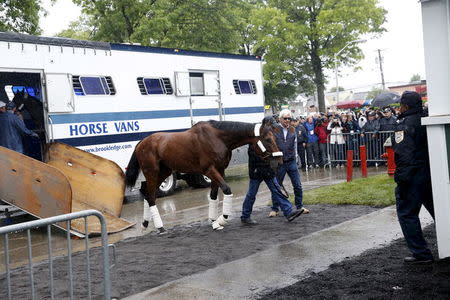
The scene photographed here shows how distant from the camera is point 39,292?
5578mm

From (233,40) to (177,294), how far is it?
22617 millimetres

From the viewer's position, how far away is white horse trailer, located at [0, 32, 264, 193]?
11.3 metres

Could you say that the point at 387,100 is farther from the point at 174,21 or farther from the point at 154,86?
the point at 154,86

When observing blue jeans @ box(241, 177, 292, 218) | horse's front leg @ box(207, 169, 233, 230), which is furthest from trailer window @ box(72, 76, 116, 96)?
blue jeans @ box(241, 177, 292, 218)

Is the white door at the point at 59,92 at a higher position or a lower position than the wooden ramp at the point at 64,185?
higher

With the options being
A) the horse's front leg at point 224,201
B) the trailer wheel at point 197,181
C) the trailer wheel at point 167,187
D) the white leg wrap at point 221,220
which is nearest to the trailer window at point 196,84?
the trailer wheel at point 197,181

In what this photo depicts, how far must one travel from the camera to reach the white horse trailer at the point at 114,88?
444 inches

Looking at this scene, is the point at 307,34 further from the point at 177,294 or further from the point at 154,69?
the point at 177,294

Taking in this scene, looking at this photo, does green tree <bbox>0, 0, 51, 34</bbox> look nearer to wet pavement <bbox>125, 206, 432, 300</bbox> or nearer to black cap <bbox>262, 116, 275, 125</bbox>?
black cap <bbox>262, 116, 275, 125</bbox>

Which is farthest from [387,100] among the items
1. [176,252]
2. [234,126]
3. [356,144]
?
[176,252]

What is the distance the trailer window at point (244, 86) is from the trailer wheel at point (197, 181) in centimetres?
301

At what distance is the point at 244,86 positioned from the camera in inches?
655

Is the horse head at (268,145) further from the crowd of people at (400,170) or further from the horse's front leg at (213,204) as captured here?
the horse's front leg at (213,204)

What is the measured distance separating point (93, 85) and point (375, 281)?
29.4 ft
